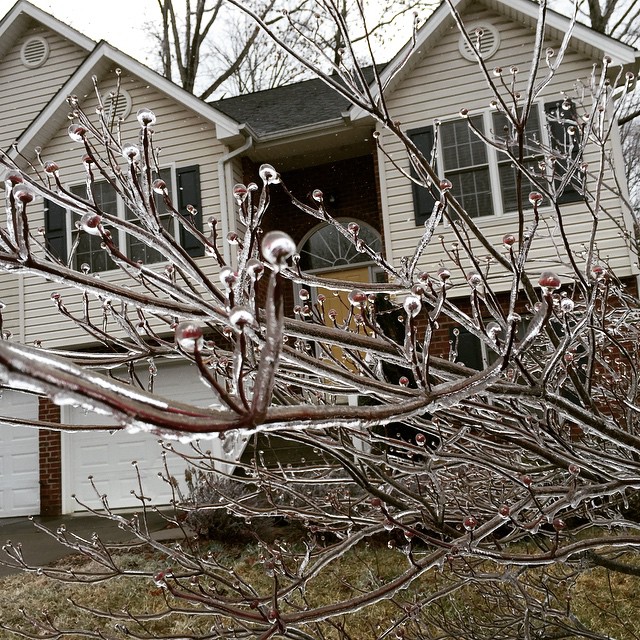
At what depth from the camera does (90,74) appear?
10383mm

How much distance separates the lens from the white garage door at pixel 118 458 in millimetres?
10523

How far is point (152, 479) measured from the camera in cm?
1040

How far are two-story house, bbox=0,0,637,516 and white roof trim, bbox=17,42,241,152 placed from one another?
0.02m

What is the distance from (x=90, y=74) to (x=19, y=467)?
23.5 ft

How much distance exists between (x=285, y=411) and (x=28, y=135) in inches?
448

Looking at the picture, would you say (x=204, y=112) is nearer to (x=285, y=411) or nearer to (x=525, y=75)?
(x=525, y=75)

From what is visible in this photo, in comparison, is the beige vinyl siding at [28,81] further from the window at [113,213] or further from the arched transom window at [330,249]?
the arched transom window at [330,249]

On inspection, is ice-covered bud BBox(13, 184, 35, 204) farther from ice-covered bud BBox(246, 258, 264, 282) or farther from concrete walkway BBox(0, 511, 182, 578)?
concrete walkway BBox(0, 511, 182, 578)

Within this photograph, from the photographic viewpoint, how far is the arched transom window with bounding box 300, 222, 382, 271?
10938 millimetres

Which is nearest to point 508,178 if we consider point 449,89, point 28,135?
point 449,89

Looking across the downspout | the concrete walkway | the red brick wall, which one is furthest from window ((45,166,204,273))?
the concrete walkway

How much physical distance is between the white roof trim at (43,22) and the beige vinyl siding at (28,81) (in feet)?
0.66

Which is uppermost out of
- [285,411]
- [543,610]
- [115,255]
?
[115,255]

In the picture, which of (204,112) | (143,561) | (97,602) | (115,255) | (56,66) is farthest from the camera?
(56,66)
